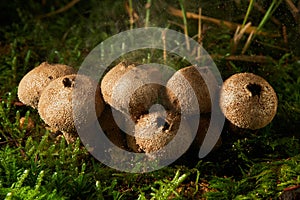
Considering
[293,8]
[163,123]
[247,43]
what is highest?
[293,8]

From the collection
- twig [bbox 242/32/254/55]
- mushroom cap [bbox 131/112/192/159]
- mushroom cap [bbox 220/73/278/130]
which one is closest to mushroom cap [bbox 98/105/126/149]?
mushroom cap [bbox 131/112/192/159]

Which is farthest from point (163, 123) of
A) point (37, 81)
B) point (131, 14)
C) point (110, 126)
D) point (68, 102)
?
point (131, 14)

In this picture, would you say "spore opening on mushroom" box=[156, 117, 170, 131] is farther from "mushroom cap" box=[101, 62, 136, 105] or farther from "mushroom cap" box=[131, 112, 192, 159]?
"mushroom cap" box=[101, 62, 136, 105]

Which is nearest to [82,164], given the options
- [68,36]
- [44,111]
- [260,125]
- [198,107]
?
[44,111]

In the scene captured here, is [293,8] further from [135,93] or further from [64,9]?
[64,9]

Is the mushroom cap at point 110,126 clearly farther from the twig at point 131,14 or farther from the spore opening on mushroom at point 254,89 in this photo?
the twig at point 131,14

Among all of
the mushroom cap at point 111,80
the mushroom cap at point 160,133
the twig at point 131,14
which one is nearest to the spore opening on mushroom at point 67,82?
the mushroom cap at point 111,80
